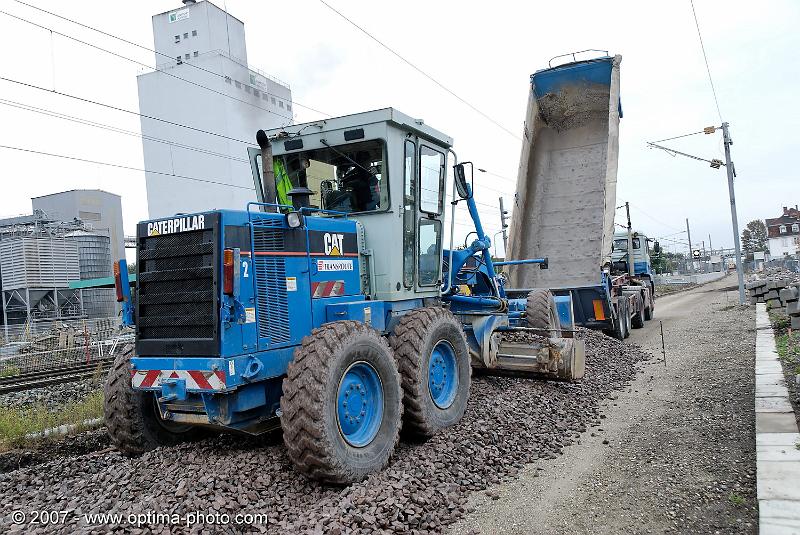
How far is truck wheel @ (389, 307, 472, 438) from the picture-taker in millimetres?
4965

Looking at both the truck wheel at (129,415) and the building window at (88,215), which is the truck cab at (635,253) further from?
the building window at (88,215)

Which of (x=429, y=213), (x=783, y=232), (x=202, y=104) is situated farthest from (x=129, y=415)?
(x=783, y=232)

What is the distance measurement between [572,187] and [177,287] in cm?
879

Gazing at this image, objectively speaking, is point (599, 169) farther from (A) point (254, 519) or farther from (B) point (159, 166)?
(B) point (159, 166)

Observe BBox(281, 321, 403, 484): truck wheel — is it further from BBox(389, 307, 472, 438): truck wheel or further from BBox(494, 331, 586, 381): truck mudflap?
BBox(494, 331, 586, 381): truck mudflap

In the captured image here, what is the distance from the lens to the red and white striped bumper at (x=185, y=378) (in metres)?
3.91

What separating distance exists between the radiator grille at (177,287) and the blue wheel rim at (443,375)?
2264 mm

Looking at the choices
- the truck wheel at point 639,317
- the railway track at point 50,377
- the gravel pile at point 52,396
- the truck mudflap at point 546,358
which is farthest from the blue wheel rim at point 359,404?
the truck wheel at point 639,317

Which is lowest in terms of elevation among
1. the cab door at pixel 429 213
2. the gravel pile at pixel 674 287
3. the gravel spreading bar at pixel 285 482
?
the gravel pile at pixel 674 287

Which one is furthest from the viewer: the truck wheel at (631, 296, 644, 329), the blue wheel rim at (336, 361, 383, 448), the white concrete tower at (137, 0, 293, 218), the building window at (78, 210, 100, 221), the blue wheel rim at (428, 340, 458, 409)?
the white concrete tower at (137, 0, 293, 218)

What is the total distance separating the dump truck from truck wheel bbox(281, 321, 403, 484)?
6.18 meters

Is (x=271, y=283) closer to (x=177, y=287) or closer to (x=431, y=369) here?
(x=177, y=287)

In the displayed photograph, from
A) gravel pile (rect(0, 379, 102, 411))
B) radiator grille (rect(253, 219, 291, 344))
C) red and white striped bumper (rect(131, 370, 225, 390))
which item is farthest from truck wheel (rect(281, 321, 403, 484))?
gravel pile (rect(0, 379, 102, 411))

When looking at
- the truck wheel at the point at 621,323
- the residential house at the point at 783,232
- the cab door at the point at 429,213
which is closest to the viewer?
the cab door at the point at 429,213
